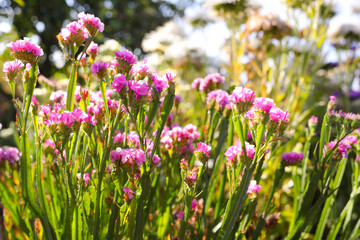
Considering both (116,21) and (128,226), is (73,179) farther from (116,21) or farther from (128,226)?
(116,21)

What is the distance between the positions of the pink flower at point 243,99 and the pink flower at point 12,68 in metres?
0.37

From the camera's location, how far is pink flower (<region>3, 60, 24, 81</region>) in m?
0.55

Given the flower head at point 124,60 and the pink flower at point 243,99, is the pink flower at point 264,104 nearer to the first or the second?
the pink flower at point 243,99

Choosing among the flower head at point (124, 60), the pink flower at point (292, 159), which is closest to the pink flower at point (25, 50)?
the flower head at point (124, 60)

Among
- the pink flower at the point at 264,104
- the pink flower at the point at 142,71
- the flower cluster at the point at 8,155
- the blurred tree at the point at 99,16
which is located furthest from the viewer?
the blurred tree at the point at 99,16

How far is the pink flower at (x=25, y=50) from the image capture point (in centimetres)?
52

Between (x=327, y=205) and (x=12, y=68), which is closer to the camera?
(x=12, y=68)

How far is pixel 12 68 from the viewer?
551mm

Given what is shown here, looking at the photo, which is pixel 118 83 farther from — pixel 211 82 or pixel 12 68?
pixel 211 82

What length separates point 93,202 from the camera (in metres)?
0.60

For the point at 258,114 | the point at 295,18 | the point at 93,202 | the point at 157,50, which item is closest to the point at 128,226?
the point at 93,202

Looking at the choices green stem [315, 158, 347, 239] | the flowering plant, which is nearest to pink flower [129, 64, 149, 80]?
the flowering plant

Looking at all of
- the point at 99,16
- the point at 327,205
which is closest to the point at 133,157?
the point at 327,205

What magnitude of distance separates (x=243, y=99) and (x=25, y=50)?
0.36 metres
